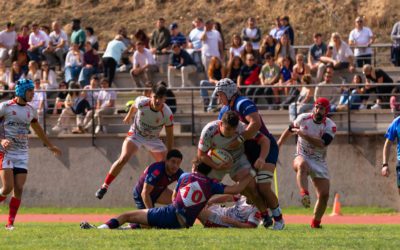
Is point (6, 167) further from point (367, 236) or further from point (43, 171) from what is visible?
point (43, 171)

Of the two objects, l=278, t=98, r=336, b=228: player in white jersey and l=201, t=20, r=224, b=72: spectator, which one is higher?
l=201, t=20, r=224, b=72: spectator

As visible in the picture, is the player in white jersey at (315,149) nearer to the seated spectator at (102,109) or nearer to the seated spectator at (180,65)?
the seated spectator at (102,109)

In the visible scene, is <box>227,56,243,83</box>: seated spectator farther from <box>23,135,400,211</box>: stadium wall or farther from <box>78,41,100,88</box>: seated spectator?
<box>78,41,100,88</box>: seated spectator

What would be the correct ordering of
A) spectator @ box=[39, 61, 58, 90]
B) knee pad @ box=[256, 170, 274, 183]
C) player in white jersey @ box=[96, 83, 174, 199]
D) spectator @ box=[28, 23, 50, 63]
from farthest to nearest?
spectator @ box=[28, 23, 50, 63] < spectator @ box=[39, 61, 58, 90] < player in white jersey @ box=[96, 83, 174, 199] < knee pad @ box=[256, 170, 274, 183]

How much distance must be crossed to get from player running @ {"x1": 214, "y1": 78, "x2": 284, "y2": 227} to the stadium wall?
945 centimetres

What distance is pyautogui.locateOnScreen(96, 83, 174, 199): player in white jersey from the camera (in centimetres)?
2062

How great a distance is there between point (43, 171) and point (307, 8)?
531 inches

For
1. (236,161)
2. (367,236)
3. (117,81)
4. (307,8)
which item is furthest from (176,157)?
(307,8)

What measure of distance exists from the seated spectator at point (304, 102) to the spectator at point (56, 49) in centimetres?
768

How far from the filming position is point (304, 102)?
2733cm

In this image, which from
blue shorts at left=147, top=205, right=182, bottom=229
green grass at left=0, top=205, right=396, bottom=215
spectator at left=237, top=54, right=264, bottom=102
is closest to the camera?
blue shorts at left=147, top=205, right=182, bottom=229

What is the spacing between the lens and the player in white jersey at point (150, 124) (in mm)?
20617

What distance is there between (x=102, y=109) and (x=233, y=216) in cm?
1093

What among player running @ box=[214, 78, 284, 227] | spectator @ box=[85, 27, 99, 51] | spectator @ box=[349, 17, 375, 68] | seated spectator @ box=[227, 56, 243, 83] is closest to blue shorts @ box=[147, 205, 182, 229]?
player running @ box=[214, 78, 284, 227]
